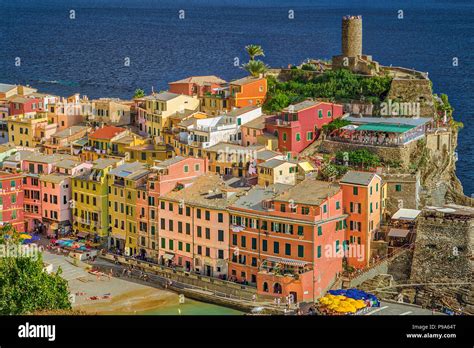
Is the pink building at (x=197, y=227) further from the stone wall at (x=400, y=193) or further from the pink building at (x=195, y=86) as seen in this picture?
the pink building at (x=195, y=86)

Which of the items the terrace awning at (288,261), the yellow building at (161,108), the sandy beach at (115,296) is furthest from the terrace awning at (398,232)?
the yellow building at (161,108)

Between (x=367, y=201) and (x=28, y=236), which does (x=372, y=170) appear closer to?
(x=367, y=201)

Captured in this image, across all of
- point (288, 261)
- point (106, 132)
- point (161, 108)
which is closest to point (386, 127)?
point (288, 261)

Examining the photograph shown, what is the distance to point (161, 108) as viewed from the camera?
7250 centimetres

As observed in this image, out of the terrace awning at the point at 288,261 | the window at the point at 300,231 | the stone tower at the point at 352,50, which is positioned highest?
the stone tower at the point at 352,50

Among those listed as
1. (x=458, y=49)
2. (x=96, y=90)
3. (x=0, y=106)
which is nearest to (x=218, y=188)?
(x=0, y=106)

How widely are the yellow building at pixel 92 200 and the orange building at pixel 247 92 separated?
45.3 feet

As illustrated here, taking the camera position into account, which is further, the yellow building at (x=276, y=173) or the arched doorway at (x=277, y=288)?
the yellow building at (x=276, y=173)

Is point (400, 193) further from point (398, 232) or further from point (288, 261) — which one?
point (288, 261)

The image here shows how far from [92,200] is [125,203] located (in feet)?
10.7

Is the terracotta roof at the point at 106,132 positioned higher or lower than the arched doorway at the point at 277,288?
higher

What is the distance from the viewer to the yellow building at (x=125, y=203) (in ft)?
195

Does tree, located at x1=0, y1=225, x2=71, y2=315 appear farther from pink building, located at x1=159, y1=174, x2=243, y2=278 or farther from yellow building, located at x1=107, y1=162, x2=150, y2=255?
yellow building, located at x1=107, y1=162, x2=150, y2=255

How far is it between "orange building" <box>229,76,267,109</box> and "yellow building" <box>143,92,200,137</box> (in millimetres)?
3600
